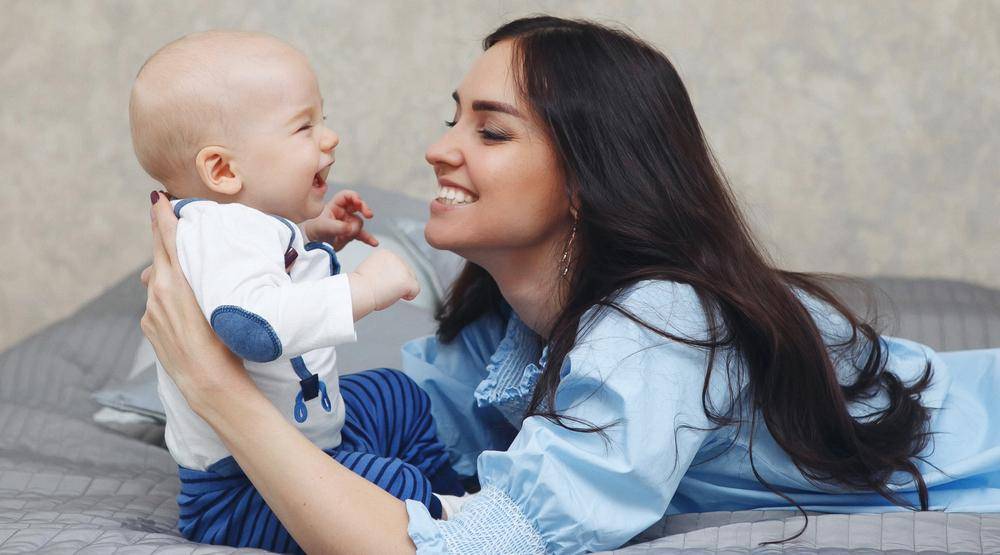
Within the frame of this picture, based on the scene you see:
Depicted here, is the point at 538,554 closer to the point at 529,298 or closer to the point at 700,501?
the point at 700,501

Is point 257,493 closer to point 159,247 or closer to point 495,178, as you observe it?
point 159,247

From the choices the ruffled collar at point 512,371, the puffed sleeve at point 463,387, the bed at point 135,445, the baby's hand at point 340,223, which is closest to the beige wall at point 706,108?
the bed at point 135,445

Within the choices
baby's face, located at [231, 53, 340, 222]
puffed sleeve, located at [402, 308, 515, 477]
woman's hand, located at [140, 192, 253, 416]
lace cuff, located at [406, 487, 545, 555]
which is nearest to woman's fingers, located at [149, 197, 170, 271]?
woman's hand, located at [140, 192, 253, 416]

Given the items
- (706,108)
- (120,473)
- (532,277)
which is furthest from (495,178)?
(706,108)

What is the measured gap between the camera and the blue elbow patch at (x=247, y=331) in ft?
3.97

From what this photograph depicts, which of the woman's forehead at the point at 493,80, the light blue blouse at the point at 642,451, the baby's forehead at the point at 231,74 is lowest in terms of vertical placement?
the light blue blouse at the point at 642,451

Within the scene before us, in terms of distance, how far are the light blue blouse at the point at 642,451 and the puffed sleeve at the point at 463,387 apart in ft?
0.27

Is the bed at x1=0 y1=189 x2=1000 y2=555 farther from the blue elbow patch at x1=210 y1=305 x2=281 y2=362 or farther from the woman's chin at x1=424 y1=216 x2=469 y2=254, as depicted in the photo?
the woman's chin at x1=424 y1=216 x2=469 y2=254

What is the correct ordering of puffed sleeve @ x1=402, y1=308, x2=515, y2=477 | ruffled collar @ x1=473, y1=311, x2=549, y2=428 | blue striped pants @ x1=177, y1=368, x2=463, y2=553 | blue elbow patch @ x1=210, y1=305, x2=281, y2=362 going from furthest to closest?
puffed sleeve @ x1=402, y1=308, x2=515, y2=477
ruffled collar @ x1=473, y1=311, x2=549, y2=428
blue striped pants @ x1=177, y1=368, x2=463, y2=553
blue elbow patch @ x1=210, y1=305, x2=281, y2=362

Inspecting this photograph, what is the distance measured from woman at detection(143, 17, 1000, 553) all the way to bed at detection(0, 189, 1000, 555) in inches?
4.1

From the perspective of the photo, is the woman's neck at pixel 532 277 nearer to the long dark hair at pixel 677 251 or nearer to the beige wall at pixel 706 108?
the long dark hair at pixel 677 251

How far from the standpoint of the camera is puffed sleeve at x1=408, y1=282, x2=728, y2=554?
4.27ft

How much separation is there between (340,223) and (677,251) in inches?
19.0

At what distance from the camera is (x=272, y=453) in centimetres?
128
